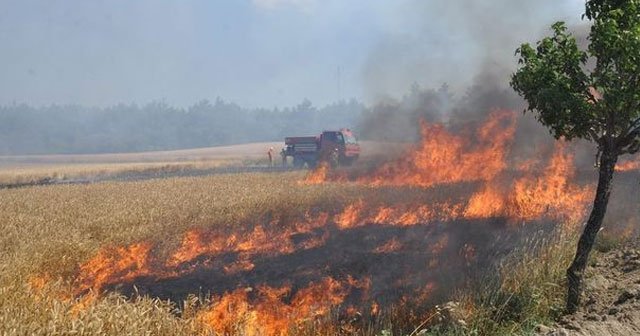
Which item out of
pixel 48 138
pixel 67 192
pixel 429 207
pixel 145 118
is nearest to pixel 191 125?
pixel 145 118

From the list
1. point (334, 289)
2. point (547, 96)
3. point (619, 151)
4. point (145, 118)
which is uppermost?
point (145, 118)

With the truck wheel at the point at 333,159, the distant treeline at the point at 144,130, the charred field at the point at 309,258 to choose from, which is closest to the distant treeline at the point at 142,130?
the distant treeline at the point at 144,130

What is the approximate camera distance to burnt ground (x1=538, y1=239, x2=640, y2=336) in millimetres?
6730

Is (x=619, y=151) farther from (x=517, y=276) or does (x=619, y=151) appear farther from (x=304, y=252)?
(x=304, y=252)

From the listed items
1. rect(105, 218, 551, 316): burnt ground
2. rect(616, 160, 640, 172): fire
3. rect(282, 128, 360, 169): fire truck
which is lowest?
rect(105, 218, 551, 316): burnt ground

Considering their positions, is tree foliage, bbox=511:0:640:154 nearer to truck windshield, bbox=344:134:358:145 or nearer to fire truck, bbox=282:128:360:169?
fire truck, bbox=282:128:360:169

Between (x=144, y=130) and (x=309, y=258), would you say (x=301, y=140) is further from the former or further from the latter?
(x=144, y=130)

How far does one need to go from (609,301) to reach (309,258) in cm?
608

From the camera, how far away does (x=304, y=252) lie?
11992 millimetres

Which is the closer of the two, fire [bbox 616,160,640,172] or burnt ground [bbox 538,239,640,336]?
burnt ground [bbox 538,239,640,336]

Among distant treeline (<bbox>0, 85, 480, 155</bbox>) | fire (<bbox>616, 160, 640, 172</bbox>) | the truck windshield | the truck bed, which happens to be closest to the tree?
fire (<bbox>616, 160, 640, 172</bbox>)

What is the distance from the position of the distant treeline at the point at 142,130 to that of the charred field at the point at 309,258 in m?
126

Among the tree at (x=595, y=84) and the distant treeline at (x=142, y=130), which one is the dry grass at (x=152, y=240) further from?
the distant treeline at (x=142, y=130)

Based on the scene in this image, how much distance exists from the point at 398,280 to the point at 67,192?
19.9 meters
